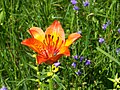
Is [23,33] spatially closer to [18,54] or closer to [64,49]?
[18,54]

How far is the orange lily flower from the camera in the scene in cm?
133

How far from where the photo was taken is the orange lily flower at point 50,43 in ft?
4.36

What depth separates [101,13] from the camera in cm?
237

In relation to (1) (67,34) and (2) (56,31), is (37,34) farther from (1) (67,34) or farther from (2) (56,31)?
(1) (67,34)

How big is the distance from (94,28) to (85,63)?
0.38 m

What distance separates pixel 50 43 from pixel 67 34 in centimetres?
79

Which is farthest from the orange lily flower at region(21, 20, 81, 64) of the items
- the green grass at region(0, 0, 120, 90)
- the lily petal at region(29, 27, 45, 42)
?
the green grass at region(0, 0, 120, 90)

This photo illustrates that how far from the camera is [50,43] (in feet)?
4.65

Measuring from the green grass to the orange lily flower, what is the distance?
0.88ft

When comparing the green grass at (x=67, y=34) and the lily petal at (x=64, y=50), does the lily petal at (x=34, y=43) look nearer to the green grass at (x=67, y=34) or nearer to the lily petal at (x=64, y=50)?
the lily petal at (x=64, y=50)

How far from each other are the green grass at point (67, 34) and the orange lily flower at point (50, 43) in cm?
27

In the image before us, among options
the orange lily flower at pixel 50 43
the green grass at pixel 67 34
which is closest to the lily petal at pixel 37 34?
the orange lily flower at pixel 50 43

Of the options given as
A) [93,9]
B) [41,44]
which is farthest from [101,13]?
[41,44]

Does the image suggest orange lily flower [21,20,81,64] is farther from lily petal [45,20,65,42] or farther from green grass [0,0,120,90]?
green grass [0,0,120,90]
